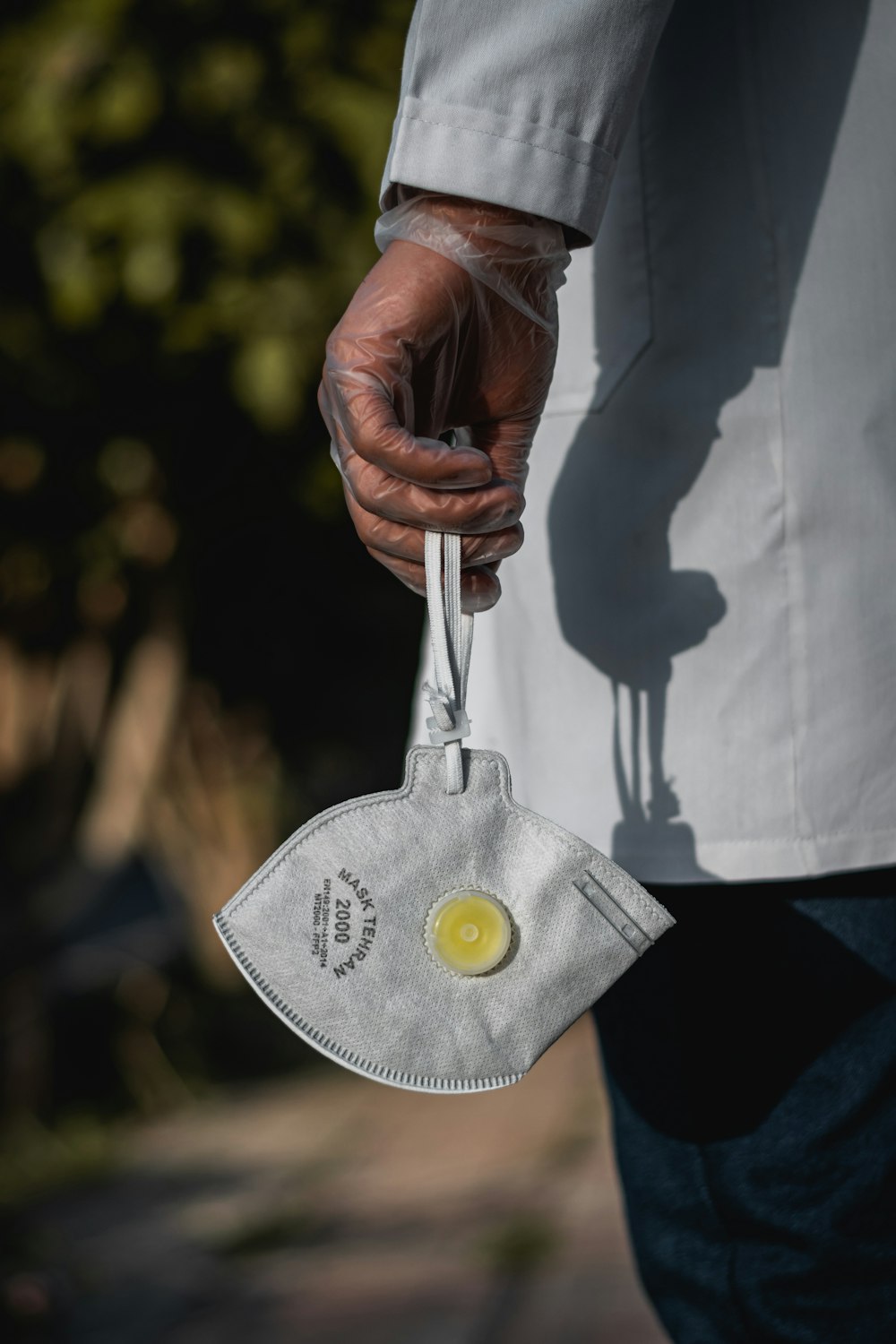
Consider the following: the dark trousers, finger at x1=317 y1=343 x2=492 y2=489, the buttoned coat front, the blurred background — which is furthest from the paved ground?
finger at x1=317 y1=343 x2=492 y2=489

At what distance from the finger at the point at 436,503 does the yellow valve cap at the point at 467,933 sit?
0.23 m

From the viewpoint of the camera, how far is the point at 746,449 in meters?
0.93

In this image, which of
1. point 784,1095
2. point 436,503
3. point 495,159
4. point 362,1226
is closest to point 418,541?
point 436,503

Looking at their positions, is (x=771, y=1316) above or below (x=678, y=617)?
below

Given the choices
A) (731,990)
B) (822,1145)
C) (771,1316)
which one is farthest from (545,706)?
(771,1316)

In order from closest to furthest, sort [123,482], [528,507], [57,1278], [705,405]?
[705,405] < [528,507] < [57,1278] < [123,482]

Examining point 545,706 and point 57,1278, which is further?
point 57,1278

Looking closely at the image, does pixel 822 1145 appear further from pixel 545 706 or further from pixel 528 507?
pixel 528 507

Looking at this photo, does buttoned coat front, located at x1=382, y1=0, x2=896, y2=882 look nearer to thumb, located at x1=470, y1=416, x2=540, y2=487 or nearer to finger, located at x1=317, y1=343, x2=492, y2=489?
thumb, located at x1=470, y1=416, x2=540, y2=487

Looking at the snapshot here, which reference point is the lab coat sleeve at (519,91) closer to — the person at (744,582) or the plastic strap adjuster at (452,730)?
the person at (744,582)

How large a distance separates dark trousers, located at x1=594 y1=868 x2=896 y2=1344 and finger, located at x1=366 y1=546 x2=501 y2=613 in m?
0.29

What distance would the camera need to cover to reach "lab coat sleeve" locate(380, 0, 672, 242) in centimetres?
79

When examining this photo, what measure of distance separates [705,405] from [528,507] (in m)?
0.17

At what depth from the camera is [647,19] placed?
794 millimetres
